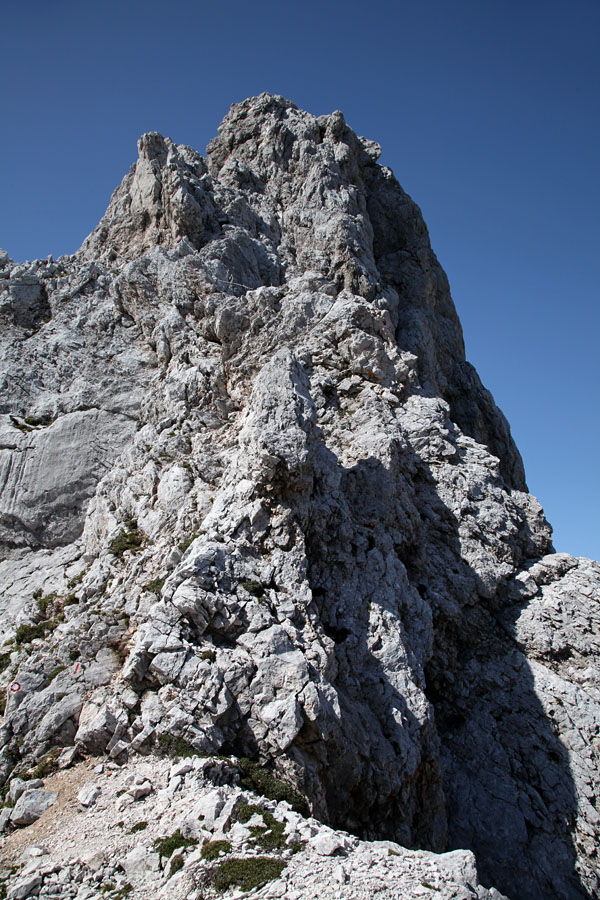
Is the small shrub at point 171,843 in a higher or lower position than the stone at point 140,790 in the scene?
lower

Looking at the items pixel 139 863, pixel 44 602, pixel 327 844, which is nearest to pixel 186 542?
pixel 44 602

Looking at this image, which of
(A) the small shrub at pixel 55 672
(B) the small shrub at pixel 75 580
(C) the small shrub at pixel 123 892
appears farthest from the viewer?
(B) the small shrub at pixel 75 580

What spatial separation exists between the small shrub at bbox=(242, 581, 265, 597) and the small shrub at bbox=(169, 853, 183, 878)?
8262 millimetres

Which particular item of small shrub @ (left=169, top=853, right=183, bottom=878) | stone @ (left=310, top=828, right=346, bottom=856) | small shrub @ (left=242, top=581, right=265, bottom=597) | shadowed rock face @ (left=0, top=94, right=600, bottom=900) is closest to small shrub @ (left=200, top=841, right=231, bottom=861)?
small shrub @ (left=169, top=853, right=183, bottom=878)

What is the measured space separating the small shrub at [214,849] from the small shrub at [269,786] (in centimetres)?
282

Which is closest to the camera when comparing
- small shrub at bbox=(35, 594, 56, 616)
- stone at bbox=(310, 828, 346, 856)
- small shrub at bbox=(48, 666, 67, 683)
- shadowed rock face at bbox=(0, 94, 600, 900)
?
stone at bbox=(310, 828, 346, 856)

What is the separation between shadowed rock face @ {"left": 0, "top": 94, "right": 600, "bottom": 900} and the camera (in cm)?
1800

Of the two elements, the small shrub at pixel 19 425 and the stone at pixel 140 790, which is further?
the small shrub at pixel 19 425

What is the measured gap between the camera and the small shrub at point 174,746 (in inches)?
615

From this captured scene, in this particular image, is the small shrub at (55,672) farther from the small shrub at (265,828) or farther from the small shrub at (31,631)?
the small shrub at (265,828)

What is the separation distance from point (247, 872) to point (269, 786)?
3.95m

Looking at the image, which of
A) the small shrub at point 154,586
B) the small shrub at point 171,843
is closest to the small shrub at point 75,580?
the small shrub at point 154,586

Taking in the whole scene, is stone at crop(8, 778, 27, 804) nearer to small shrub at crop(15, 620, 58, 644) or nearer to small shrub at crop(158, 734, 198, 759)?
small shrub at crop(158, 734, 198, 759)

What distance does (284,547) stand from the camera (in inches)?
835
